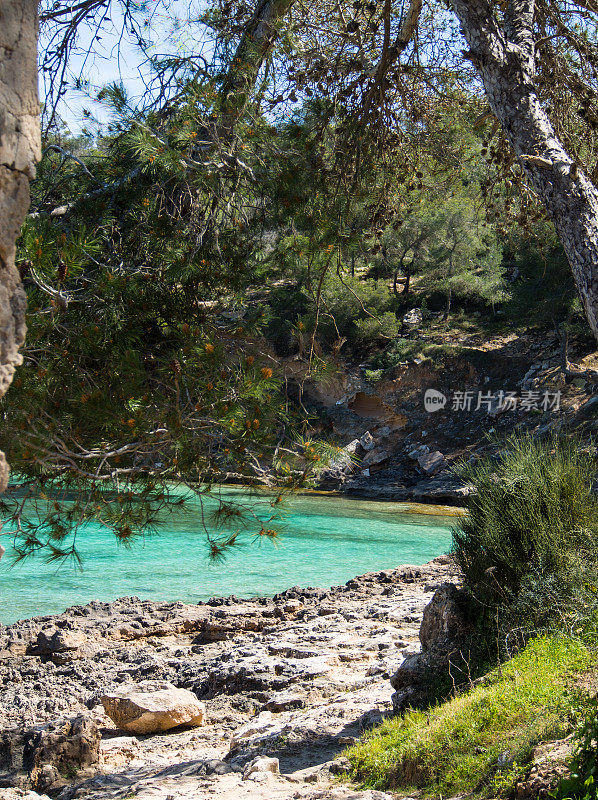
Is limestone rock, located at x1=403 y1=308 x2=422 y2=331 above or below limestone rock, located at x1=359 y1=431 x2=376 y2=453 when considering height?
above

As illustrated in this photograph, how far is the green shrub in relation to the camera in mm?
3816

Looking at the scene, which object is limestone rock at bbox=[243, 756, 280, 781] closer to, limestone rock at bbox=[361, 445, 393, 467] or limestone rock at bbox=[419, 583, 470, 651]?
limestone rock at bbox=[419, 583, 470, 651]

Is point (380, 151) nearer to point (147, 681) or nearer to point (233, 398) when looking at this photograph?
point (233, 398)

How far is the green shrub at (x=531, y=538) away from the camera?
3.82m

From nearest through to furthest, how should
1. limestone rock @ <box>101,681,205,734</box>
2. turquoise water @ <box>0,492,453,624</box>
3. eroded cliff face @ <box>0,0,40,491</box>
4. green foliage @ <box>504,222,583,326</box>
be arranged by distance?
eroded cliff face @ <box>0,0,40,491</box>, limestone rock @ <box>101,681,205,734</box>, turquoise water @ <box>0,492,453,624</box>, green foliage @ <box>504,222,583,326</box>

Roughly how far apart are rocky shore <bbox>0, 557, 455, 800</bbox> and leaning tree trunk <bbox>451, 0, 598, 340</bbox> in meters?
2.54

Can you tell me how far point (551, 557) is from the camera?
3.97 m

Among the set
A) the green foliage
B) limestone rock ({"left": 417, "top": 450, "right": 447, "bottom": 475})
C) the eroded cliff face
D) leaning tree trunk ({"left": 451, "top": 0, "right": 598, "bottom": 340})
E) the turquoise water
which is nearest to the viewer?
the eroded cliff face

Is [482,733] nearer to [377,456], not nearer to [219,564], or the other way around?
[219,564]

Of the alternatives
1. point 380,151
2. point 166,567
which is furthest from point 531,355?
point 380,151

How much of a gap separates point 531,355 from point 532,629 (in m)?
21.5

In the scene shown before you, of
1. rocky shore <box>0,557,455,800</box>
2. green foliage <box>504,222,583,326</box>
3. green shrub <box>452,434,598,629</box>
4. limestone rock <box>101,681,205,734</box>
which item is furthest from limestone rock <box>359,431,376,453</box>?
limestone rock <box>101,681,205,734</box>

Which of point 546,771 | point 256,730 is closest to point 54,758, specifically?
point 256,730

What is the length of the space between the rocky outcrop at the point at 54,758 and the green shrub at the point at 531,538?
2.51 meters
